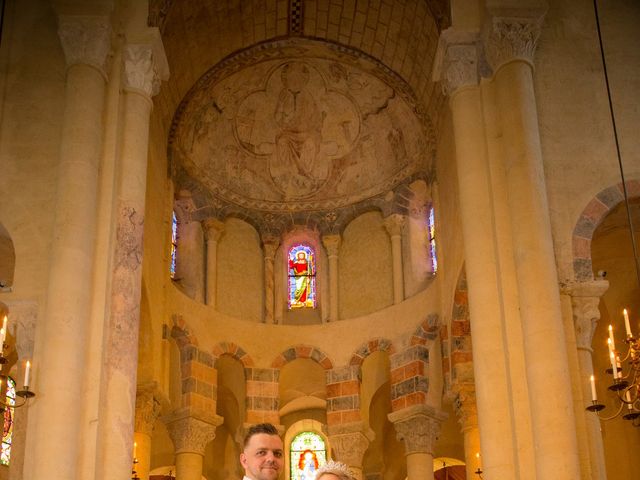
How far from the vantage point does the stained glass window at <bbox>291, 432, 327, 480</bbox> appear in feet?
83.4

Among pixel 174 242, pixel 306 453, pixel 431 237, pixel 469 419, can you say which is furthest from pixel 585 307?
pixel 306 453

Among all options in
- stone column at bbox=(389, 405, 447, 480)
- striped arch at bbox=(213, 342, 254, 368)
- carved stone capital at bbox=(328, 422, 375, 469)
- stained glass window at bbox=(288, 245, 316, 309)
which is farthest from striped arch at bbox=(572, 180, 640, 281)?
stained glass window at bbox=(288, 245, 316, 309)

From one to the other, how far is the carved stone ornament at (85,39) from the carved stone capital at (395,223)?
9357mm

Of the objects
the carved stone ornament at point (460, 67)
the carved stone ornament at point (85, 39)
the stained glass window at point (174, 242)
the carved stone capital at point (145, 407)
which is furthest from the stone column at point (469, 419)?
Result: the carved stone ornament at point (85, 39)

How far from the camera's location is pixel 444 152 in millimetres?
20641

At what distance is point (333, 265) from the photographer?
78.5 ft

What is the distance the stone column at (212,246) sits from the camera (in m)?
22.7

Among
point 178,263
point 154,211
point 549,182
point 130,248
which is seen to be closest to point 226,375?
point 178,263

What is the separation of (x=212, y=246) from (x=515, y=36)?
973 cm

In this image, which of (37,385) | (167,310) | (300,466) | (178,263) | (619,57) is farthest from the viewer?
(300,466)

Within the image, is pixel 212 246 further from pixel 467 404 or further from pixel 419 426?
pixel 467 404

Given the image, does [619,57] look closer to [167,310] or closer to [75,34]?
[75,34]

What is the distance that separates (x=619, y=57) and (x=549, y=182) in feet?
9.02

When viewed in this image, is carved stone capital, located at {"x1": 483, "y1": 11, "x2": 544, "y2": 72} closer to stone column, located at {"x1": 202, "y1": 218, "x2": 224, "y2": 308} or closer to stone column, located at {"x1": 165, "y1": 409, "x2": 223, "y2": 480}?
stone column, located at {"x1": 202, "y1": 218, "x2": 224, "y2": 308}
